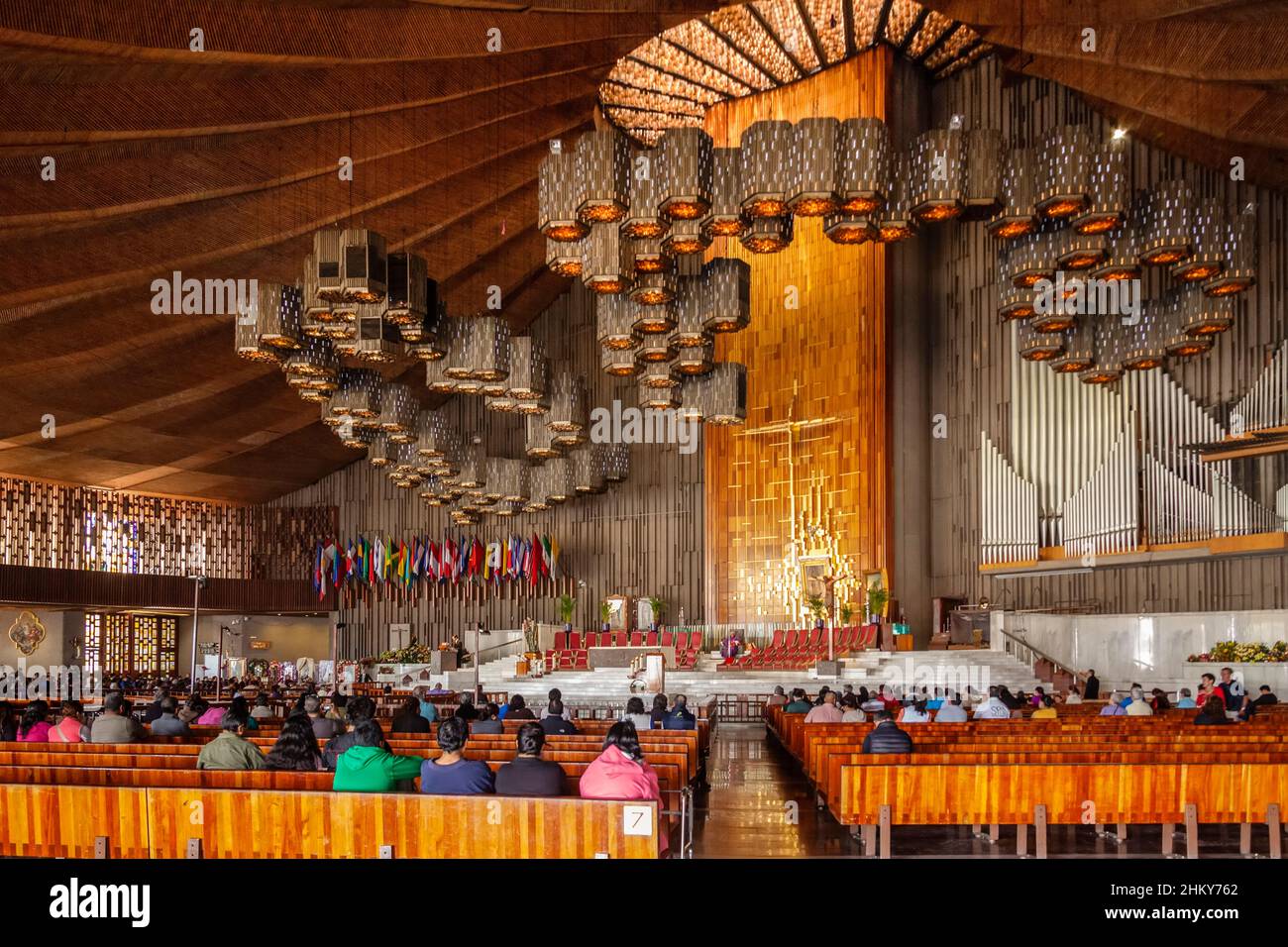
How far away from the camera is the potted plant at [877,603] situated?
879 inches

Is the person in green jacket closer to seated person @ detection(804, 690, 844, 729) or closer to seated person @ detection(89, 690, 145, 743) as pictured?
seated person @ detection(89, 690, 145, 743)

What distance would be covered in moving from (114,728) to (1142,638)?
1391 centimetres

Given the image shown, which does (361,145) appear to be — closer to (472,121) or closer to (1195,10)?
(472,121)

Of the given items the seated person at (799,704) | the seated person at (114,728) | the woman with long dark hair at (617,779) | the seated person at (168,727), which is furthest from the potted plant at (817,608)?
the woman with long dark hair at (617,779)

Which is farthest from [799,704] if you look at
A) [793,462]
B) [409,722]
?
[793,462]

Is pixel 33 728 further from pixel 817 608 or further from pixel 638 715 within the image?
pixel 817 608

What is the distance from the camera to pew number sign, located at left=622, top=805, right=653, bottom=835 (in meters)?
4.78

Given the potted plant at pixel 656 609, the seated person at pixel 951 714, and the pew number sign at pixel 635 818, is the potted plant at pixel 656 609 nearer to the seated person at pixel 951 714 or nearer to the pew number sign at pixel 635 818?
the seated person at pixel 951 714

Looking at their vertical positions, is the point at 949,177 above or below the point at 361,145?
below

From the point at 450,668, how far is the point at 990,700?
16.2 metres

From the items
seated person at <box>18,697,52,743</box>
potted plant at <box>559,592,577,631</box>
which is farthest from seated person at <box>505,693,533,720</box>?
potted plant at <box>559,592,577,631</box>
